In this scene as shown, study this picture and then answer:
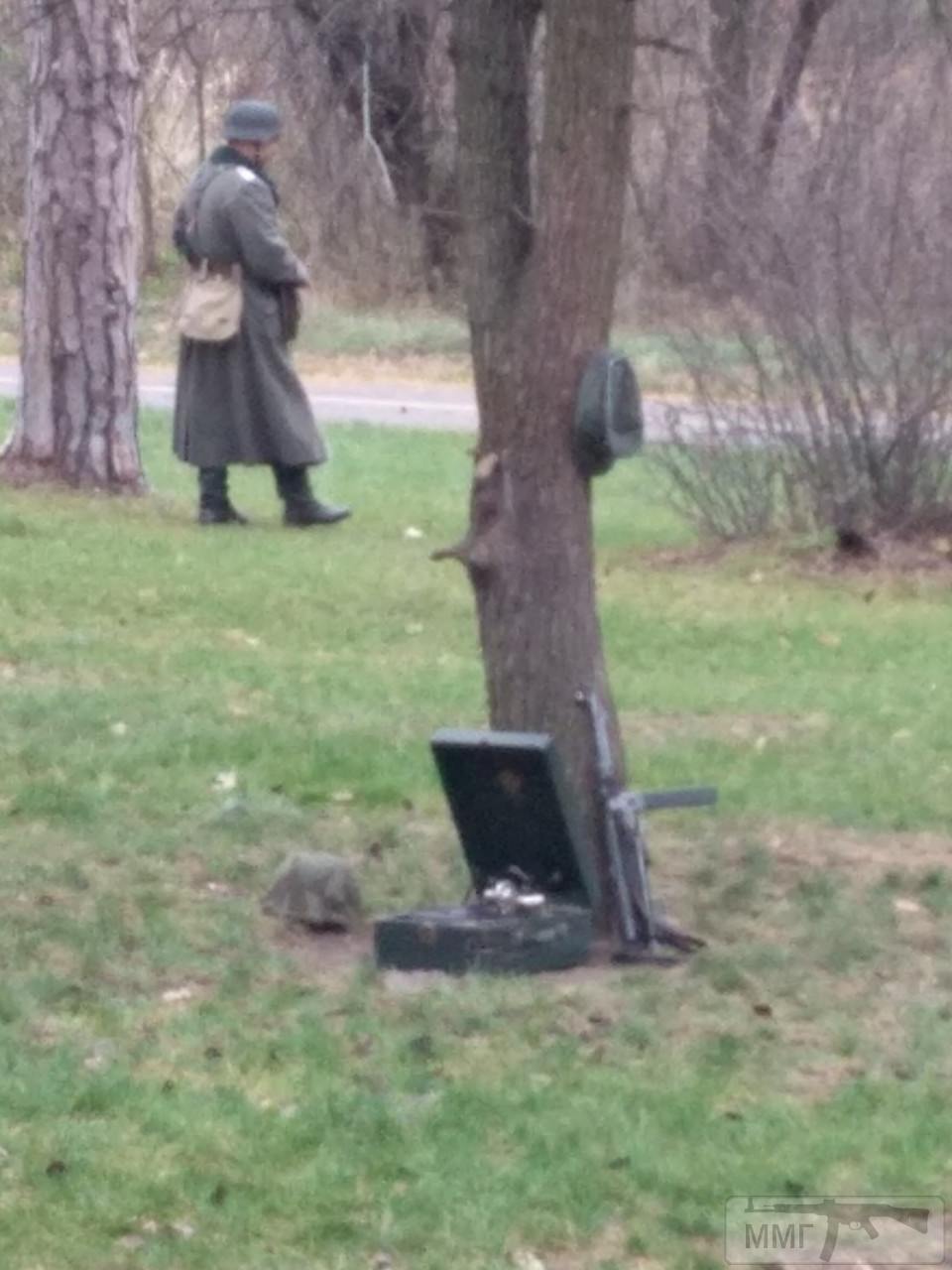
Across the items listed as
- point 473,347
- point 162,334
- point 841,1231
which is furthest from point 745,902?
point 162,334

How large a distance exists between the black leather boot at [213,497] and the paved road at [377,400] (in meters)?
7.29

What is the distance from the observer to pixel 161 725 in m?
8.68

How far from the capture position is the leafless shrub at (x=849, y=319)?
12.3 meters

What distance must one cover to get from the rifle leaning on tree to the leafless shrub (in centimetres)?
638

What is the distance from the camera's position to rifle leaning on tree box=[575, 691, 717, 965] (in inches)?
244

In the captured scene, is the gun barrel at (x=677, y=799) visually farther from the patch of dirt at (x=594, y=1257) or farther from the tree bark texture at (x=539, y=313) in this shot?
the patch of dirt at (x=594, y=1257)

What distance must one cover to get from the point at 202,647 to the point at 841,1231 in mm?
5727

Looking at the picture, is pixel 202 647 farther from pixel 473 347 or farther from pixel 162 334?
pixel 162 334

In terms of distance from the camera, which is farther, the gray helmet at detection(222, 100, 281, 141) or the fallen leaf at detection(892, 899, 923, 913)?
the gray helmet at detection(222, 100, 281, 141)

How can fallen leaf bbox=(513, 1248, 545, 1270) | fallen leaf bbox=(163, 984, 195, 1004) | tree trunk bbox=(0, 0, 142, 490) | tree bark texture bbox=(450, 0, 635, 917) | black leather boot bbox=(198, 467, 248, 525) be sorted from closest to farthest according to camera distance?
fallen leaf bbox=(513, 1248, 545, 1270)
fallen leaf bbox=(163, 984, 195, 1004)
tree bark texture bbox=(450, 0, 635, 917)
black leather boot bbox=(198, 467, 248, 525)
tree trunk bbox=(0, 0, 142, 490)

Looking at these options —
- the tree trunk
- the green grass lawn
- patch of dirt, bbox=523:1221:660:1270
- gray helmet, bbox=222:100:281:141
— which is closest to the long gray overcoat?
gray helmet, bbox=222:100:281:141

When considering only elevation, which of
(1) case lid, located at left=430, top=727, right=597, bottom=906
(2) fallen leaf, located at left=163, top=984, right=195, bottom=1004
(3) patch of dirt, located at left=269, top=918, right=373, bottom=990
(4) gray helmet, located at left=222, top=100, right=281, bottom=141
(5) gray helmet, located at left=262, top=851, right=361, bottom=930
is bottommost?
(3) patch of dirt, located at left=269, top=918, right=373, bottom=990

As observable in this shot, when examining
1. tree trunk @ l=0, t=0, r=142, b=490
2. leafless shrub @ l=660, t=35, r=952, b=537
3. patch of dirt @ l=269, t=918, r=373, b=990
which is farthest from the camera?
tree trunk @ l=0, t=0, r=142, b=490

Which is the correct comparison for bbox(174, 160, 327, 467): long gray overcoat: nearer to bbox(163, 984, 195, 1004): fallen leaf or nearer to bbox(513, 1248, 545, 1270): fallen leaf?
bbox(163, 984, 195, 1004): fallen leaf
